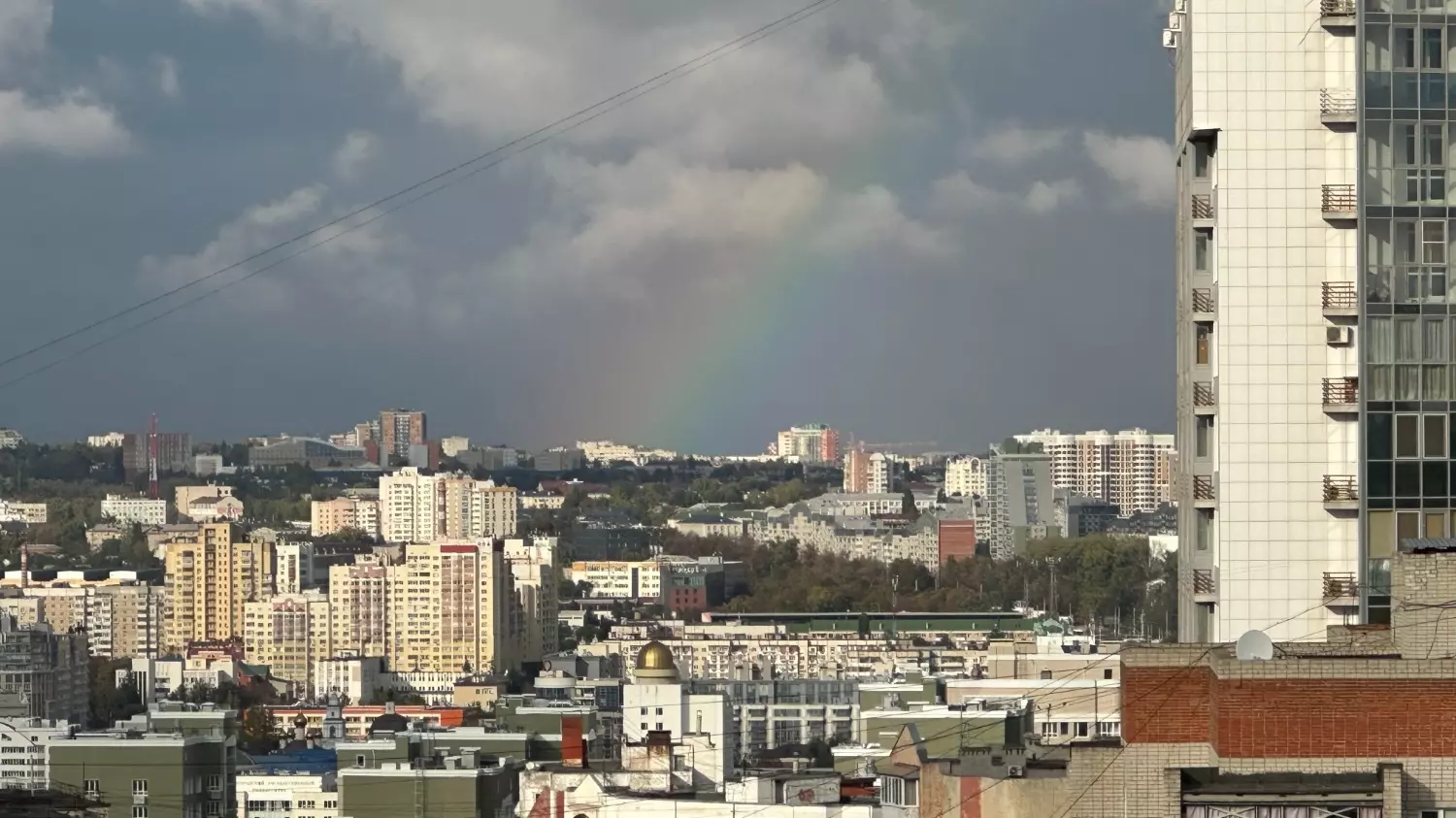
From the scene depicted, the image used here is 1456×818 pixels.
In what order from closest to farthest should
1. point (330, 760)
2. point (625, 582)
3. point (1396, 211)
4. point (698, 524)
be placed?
1. point (1396, 211)
2. point (330, 760)
3. point (625, 582)
4. point (698, 524)

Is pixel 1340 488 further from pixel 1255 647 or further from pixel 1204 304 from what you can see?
pixel 1255 647

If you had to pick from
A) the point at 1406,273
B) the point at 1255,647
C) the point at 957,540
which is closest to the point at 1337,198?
the point at 1406,273

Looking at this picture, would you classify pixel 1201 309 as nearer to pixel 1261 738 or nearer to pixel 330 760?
pixel 1261 738

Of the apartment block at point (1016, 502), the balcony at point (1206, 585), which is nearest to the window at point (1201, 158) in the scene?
the balcony at point (1206, 585)

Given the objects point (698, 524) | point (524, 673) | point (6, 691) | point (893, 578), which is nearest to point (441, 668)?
point (524, 673)

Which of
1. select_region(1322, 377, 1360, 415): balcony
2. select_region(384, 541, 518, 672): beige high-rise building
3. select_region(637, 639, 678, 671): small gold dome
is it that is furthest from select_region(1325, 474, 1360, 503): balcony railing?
select_region(384, 541, 518, 672): beige high-rise building

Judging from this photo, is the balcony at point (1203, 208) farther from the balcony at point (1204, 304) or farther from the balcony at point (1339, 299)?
the balcony at point (1339, 299)

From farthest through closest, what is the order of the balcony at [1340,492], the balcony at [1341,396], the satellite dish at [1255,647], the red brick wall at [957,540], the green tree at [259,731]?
the red brick wall at [957,540], the green tree at [259,731], the balcony at [1340,492], the balcony at [1341,396], the satellite dish at [1255,647]

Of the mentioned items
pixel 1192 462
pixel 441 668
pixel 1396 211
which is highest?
pixel 1396 211

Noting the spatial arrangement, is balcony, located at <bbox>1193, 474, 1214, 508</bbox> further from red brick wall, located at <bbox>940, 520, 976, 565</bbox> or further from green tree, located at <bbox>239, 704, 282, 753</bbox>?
red brick wall, located at <bbox>940, 520, 976, 565</bbox>
